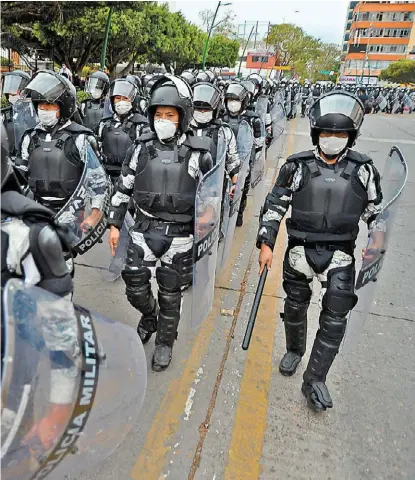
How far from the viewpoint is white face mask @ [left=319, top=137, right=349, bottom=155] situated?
2666 mm

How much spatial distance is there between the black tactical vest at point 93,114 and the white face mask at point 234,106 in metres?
1.96

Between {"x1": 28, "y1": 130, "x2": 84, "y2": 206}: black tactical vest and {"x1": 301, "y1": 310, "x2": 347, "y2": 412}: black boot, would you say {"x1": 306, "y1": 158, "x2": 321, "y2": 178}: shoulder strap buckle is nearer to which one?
{"x1": 301, "y1": 310, "x2": 347, "y2": 412}: black boot

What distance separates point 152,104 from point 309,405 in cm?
211

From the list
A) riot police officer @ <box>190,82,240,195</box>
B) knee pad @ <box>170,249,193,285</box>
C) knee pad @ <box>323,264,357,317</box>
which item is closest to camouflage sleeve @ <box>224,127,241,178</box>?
riot police officer @ <box>190,82,240,195</box>

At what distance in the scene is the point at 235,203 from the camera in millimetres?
4566

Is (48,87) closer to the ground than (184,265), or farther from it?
farther from it

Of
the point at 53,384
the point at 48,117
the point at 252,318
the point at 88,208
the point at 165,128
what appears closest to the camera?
the point at 53,384

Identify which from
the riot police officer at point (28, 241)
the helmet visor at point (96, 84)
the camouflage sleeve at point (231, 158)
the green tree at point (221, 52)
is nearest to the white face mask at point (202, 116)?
the camouflage sleeve at point (231, 158)

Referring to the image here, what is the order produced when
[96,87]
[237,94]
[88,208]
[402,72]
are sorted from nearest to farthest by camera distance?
[88,208] → [237,94] → [96,87] → [402,72]

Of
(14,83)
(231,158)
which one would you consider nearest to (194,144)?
(231,158)

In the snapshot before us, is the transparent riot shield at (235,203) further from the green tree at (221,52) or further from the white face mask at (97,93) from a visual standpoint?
the green tree at (221,52)

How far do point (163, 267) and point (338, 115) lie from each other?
145cm

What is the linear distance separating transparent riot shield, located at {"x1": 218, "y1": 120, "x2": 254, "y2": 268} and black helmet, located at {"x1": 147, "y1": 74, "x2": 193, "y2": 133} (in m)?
1.23

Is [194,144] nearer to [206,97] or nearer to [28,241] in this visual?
[28,241]
